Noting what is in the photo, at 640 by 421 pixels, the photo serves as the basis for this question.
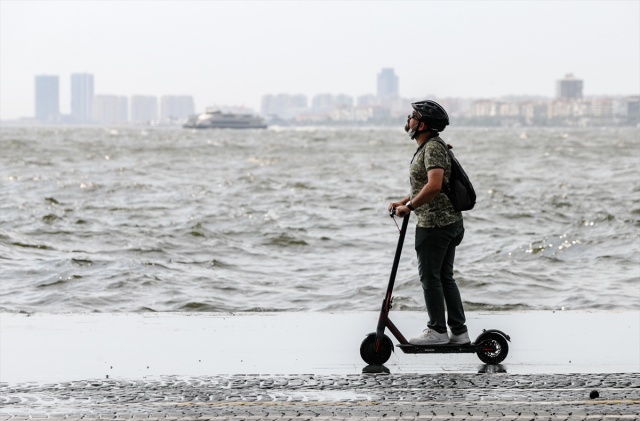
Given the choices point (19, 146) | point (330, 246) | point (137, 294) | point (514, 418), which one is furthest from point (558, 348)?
point (19, 146)

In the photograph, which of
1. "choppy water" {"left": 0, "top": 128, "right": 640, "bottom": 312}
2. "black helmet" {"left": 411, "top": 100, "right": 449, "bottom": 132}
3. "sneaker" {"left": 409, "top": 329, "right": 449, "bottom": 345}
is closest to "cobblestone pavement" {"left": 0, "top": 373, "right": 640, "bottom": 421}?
"sneaker" {"left": 409, "top": 329, "right": 449, "bottom": 345}

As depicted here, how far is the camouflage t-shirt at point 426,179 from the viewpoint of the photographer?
795cm

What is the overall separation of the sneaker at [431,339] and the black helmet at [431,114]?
1349 mm

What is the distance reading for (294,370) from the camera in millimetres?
7902

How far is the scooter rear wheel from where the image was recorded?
8234 millimetres

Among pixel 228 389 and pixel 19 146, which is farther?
pixel 19 146

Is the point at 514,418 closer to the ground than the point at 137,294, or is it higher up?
higher up

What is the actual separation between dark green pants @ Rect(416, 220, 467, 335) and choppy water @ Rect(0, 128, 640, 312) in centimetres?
529

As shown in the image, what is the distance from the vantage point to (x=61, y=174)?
49.2m

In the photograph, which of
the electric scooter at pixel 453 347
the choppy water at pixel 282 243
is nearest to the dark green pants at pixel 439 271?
the electric scooter at pixel 453 347

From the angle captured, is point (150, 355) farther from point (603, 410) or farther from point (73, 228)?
point (73, 228)

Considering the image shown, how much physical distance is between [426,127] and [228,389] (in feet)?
7.03

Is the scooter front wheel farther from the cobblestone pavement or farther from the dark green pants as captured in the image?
the cobblestone pavement

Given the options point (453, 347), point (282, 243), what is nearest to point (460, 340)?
point (453, 347)
